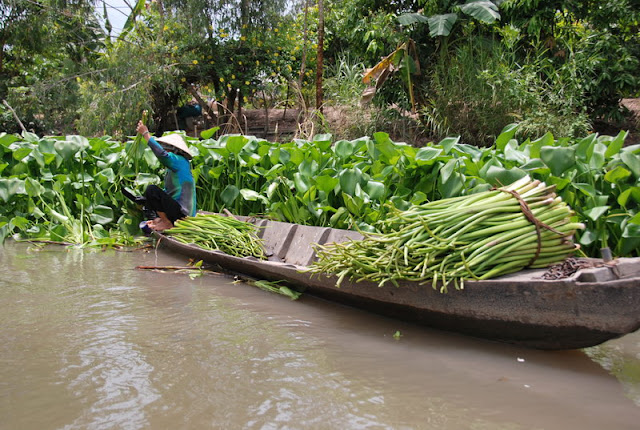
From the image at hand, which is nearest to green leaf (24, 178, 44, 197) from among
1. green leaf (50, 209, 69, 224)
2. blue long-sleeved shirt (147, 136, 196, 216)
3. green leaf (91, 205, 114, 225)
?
green leaf (50, 209, 69, 224)

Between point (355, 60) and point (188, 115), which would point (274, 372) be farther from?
point (188, 115)

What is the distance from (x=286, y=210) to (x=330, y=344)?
1.94 m

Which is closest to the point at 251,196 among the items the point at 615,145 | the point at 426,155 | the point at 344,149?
the point at 344,149

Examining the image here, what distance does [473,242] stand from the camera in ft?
8.26

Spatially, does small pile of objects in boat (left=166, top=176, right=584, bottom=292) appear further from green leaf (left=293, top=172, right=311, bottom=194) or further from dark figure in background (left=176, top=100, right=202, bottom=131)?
dark figure in background (left=176, top=100, right=202, bottom=131)

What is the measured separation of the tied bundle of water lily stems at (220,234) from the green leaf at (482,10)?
503 centimetres

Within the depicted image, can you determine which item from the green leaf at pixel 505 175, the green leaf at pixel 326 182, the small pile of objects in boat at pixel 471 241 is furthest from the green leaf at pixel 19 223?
the green leaf at pixel 505 175

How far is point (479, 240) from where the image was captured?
8.30 ft

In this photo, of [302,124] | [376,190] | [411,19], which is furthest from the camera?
[302,124]

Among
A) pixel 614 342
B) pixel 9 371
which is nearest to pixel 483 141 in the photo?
pixel 614 342

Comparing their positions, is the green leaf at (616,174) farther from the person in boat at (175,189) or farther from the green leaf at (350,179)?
the person in boat at (175,189)

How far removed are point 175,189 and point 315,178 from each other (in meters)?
1.55

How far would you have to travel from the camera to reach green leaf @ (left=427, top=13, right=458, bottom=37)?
7721 millimetres

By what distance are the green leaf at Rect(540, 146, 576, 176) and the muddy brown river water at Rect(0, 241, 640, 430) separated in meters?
1.02
